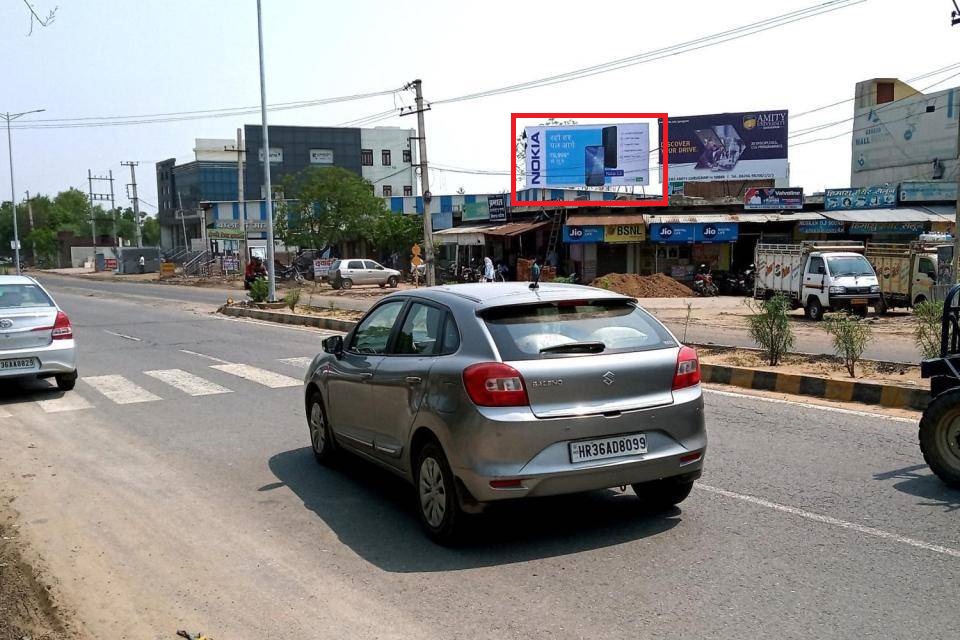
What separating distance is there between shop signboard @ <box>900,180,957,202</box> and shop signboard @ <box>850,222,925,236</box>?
263 centimetres

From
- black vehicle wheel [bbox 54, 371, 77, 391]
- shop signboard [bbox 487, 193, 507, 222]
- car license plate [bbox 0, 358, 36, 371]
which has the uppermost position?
shop signboard [bbox 487, 193, 507, 222]

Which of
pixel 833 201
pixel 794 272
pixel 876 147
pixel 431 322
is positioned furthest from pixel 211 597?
pixel 876 147

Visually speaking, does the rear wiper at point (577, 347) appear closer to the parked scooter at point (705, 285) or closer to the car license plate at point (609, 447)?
the car license plate at point (609, 447)

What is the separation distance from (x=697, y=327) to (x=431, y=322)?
53.0 feet

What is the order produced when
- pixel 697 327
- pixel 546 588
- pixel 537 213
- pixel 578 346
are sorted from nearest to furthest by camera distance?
pixel 546 588 → pixel 578 346 → pixel 697 327 → pixel 537 213

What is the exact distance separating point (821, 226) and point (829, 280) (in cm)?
1546

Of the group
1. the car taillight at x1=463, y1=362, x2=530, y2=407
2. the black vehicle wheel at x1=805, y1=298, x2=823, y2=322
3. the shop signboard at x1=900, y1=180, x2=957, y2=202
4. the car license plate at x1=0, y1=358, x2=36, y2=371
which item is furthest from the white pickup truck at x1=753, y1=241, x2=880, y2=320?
the car taillight at x1=463, y1=362, x2=530, y2=407

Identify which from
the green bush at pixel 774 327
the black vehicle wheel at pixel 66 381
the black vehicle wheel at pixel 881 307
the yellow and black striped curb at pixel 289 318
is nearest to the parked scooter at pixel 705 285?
the black vehicle wheel at pixel 881 307

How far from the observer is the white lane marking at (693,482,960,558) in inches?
191

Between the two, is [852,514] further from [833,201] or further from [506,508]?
[833,201]

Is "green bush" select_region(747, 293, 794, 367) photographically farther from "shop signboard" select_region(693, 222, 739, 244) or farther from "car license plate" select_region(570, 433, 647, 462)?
"shop signboard" select_region(693, 222, 739, 244)

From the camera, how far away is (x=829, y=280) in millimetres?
22766

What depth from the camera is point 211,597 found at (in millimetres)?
4566

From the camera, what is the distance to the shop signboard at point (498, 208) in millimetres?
45312
